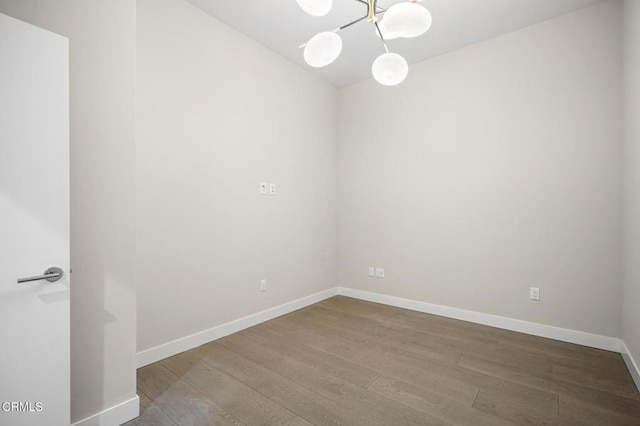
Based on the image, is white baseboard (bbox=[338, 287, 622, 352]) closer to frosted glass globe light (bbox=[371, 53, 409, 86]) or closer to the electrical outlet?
the electrical outlet

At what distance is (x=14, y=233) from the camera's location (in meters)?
1.18

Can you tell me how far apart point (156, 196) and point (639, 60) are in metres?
3.64

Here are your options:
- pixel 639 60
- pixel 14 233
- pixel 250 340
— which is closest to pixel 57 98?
pixel 14 233

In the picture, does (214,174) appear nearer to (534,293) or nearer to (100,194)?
(100,194)

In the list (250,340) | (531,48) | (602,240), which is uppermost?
(531,48)

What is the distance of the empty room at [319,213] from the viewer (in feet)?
4.33

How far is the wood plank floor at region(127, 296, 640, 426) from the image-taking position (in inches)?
66.1

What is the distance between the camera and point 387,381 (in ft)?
6.66

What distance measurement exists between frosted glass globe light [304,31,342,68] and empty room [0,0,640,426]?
0.01m

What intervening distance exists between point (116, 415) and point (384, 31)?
2657 mm

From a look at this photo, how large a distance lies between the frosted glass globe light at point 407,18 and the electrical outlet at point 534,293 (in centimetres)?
263

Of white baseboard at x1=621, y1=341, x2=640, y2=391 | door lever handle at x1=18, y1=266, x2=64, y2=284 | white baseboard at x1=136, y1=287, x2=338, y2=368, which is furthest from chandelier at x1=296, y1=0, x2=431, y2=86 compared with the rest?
white baseboard at x1=621, y1=341, x2=640, y2=391

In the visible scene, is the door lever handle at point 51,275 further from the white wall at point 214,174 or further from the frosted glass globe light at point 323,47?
the frosted glass globe light at point 323,47

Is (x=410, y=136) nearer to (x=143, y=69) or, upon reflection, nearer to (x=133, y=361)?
(x=143, y=69)
